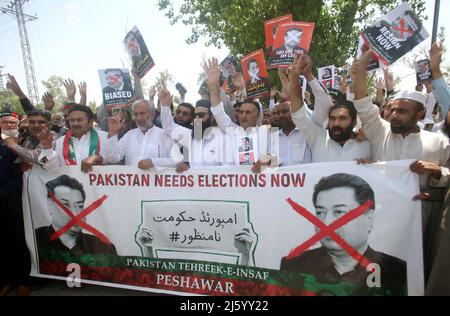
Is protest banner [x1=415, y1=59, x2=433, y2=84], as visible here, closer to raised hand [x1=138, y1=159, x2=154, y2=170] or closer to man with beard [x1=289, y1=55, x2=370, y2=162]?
man with beard [x1=289, y1=55, x2=370, y2=162]

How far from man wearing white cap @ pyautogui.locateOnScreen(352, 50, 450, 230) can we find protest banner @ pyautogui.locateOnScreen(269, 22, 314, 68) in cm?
139

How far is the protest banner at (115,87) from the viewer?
5211 millimetres

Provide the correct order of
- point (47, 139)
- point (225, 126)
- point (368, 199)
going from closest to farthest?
point (368, 199) → point (47, 139) → point (225, 126)

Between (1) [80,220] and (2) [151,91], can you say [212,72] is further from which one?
(2) [151,91]

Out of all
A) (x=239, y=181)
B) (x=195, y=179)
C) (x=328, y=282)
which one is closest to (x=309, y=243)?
(x=328, y=282)

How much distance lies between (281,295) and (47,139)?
2731mm

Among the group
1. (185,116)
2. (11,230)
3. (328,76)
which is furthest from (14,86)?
(328,76)

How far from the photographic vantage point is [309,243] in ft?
9.65

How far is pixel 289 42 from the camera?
452 centimetres

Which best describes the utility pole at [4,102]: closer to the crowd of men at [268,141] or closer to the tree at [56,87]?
the crowd of men at [268,141]

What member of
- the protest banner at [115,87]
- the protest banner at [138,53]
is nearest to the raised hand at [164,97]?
the protest banner at [138,53]

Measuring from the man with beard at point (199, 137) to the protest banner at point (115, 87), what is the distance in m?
1.25

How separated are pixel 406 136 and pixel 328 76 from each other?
3.68 m

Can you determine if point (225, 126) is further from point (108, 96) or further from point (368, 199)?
point (108, 96)
